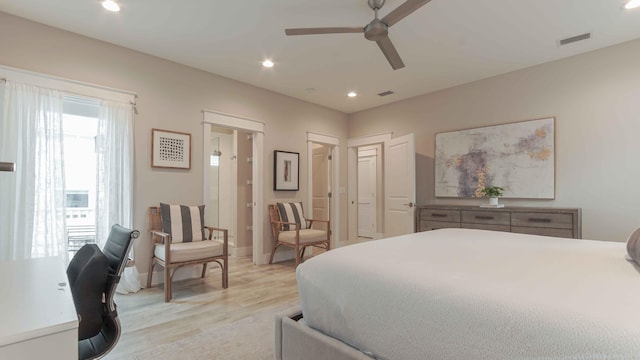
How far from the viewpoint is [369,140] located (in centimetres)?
557

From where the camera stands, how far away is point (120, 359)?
6.40 ft

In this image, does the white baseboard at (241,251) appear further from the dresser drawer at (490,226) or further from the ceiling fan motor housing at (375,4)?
the ceiling fan motor housing at (375,4)

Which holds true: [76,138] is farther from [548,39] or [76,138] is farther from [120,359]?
[548,39]

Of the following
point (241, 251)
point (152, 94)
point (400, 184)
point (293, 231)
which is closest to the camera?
point (152, 94)

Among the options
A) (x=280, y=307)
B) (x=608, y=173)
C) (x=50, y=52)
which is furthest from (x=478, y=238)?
(x=50, y=52)

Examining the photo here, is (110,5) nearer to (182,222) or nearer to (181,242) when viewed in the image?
(182,222)

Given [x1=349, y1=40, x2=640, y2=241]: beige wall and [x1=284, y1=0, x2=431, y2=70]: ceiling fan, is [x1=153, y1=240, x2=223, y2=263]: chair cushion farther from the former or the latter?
[x1=349, y1=40, x2=640, y2=241]: beige wall

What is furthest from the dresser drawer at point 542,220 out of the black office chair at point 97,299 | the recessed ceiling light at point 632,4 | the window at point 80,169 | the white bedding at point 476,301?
the window at point 80,169

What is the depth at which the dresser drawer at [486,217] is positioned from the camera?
3.60m

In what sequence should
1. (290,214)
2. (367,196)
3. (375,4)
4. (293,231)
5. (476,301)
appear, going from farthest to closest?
(367,196)
(290,214)
(293,231)
(375,4)
(476,301)

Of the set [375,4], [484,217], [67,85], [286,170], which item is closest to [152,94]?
[67,85]

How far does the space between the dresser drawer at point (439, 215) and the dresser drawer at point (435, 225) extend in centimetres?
4

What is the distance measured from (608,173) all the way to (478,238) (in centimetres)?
238

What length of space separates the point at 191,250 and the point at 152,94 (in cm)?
188
